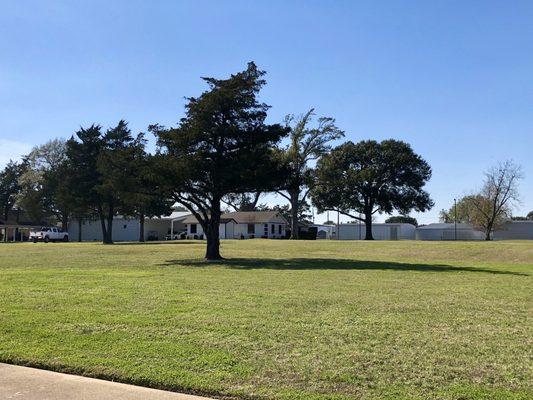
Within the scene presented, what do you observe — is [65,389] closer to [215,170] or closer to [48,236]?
[215,170]

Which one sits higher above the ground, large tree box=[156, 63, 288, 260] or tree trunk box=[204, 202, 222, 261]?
large tree box=[156, 63, 288, 260]

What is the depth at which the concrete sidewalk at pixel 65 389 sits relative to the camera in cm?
534

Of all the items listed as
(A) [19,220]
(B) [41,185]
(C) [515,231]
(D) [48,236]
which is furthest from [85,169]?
(C) [515,231]

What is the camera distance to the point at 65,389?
5.58m

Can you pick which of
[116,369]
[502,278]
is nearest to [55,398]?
[116,369]

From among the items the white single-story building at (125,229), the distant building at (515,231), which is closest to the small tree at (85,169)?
the white single-story building at (125,229)

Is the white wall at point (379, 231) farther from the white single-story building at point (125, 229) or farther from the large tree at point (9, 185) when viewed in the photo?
the large tree at point (9, 185)

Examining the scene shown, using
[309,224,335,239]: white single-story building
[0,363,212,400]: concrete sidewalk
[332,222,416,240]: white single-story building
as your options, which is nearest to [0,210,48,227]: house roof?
[309,224,335,239]: white single-story building

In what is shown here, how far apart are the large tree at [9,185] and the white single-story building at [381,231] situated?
55.1 metres

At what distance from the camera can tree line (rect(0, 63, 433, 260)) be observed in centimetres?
2833

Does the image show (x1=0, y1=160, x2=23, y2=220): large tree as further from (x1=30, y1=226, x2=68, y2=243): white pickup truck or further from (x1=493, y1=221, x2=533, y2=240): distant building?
(x1=493, y1=221, x2=533, y2=240): distant building

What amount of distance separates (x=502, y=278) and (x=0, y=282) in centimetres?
1605

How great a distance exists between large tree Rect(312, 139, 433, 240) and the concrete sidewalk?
61.8 m

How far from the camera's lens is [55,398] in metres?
5.32
